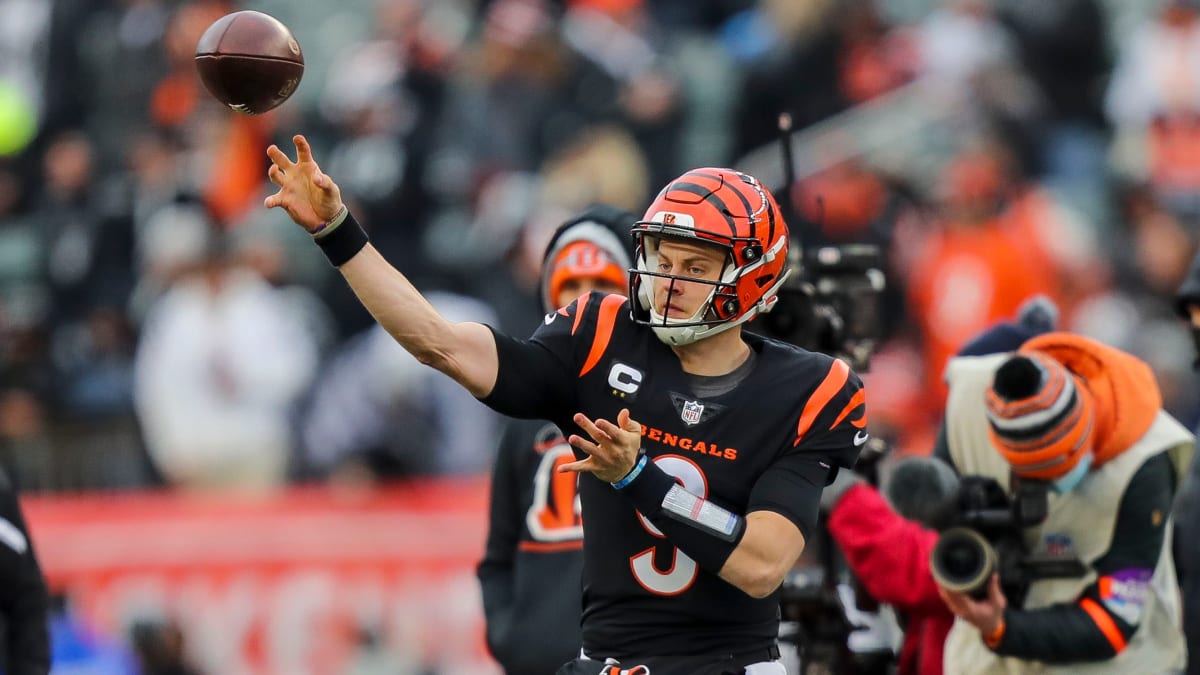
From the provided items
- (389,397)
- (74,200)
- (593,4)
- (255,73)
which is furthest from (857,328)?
(74,200)

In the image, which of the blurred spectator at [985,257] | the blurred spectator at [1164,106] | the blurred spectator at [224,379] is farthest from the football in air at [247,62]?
the blurred spectator at [1164,106]

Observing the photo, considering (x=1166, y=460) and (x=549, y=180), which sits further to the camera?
(x=549, y=180)

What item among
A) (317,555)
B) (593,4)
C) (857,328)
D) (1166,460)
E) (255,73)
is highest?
(593,4)

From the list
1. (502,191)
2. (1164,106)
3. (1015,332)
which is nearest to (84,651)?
(502,191)

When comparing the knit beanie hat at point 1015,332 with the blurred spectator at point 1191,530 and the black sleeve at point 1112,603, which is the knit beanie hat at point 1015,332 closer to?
the blurred spectator at point 1191,530

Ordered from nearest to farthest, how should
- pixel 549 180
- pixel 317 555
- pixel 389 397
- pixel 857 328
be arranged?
pixel 857 328 < pixel 317 555 < pixel 389 397 < pixel 549 180

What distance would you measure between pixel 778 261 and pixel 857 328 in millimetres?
1626

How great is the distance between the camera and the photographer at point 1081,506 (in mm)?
5879

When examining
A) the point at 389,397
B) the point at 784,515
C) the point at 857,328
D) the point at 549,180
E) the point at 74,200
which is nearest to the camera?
the point at 784,515

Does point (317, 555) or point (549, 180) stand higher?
point (549, 180)

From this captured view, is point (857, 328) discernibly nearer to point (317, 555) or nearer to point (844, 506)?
point (844, 506)

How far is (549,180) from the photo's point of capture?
521 inches

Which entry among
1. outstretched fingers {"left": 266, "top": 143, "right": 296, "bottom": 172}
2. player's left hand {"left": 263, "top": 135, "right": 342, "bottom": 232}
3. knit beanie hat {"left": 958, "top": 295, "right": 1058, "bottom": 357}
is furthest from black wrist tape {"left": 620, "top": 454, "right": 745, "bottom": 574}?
knit beanie hat {"left": 958, "top": 295, "right": 1058, "bottom": 357}

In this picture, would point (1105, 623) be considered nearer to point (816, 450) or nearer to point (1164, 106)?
point (816, 450)
